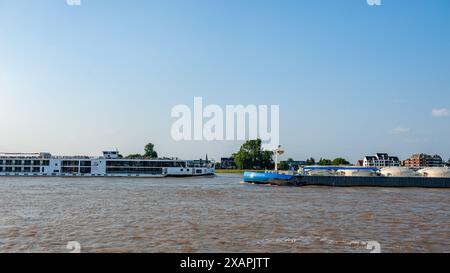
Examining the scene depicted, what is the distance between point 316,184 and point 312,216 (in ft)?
207

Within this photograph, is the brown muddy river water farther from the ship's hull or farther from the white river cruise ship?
the white river cruise ship

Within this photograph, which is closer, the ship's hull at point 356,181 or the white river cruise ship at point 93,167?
the ship's hull at point 356,181

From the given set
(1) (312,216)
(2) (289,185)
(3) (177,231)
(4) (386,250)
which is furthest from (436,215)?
(2) (289,185)

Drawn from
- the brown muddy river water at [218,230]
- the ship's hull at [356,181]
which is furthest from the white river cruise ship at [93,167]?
the brown muddy river water at [218,230]

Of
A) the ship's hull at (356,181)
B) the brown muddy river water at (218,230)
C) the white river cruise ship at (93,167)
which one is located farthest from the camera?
the white river cruise ship at (93,167)

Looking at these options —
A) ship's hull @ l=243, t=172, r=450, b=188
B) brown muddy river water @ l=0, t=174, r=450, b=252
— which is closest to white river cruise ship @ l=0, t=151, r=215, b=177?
ship's hull @ l=243, t=172, r=450, b=188

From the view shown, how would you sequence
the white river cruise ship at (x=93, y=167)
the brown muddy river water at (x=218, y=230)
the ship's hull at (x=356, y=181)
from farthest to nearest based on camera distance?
the white river cruise ship at (x=93, y=167), the ship's hull at (x=356, y=181), the brown muddy river water at (x=218, y=230)

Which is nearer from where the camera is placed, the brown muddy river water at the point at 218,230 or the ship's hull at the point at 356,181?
the brown muddy river water at the point at 218,230

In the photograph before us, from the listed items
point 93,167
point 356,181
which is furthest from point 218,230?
point 93,167

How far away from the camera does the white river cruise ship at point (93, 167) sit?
138 m

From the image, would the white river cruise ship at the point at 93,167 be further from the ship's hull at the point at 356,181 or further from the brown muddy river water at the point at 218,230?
the brown muddy river water at the point at 218,230
